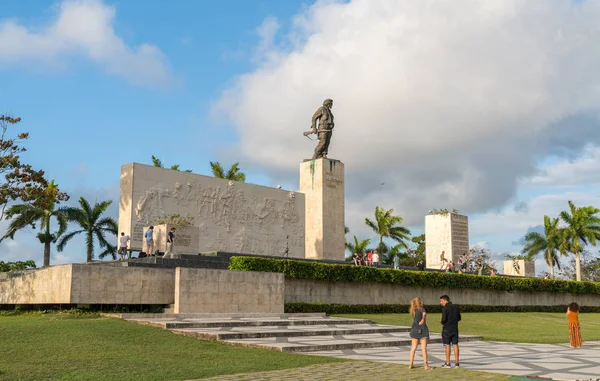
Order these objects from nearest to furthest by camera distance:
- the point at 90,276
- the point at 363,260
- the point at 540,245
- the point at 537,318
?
1. the point at 90,276
2. the point at 537,318
3. the point at 363,260
4. the point at 540,245

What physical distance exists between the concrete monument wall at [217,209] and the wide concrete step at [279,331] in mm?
8748

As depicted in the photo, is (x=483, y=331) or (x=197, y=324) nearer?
(x=197, y=324)

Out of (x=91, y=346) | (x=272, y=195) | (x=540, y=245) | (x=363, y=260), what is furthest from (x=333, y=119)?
(x=540, y=245)

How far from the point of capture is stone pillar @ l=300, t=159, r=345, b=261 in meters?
24.9

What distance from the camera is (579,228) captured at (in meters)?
40.4

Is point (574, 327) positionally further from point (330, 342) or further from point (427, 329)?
point (427, 329)

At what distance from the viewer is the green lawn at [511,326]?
50.9ft

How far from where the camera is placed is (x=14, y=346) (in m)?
9.84

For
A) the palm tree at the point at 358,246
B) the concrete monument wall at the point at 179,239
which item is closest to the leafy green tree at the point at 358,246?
the palm tree at the point at 358,246

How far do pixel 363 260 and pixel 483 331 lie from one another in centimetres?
797

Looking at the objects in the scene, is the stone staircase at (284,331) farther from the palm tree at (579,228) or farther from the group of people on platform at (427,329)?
the palm tree at (579,228)

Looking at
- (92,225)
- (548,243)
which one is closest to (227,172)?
(92,225)

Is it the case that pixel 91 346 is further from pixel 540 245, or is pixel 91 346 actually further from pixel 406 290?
pixel 540 245

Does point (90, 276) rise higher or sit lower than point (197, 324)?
higher
